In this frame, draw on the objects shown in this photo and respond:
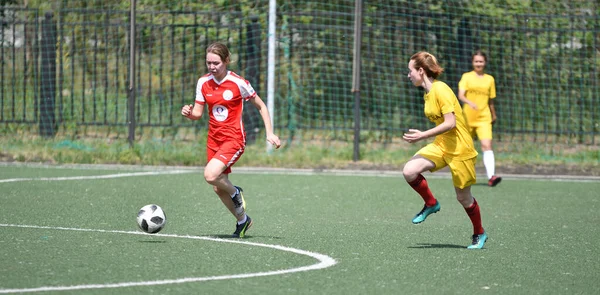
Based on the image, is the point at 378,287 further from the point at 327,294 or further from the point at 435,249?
the point at 435,249

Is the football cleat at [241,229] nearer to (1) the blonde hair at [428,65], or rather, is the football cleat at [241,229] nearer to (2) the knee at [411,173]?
(2) the knee at [411,173]

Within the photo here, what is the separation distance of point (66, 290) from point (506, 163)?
38.6 feet

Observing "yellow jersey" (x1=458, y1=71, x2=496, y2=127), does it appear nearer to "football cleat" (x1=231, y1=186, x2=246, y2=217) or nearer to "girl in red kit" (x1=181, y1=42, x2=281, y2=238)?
"girl in red kit" (x1=181, y1=42, x2=281, y2=238)

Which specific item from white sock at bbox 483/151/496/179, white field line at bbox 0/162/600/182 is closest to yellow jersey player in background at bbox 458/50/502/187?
white sock at bbox 483/151/496/179

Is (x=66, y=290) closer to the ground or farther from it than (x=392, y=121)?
closer to the ground

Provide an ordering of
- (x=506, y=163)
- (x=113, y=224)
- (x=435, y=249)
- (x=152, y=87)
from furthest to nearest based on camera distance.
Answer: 1. (x=152, y=87)
2. (x=506, y=163)
3. (x=113, y=224)
4. (x=435, y=249)

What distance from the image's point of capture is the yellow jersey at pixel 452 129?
326 inches

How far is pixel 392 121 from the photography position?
61.6 feet

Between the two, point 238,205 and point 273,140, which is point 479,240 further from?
point 238,205

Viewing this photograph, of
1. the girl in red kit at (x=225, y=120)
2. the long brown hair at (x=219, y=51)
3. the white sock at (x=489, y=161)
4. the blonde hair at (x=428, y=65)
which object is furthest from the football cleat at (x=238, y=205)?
the white sock at (x=489, y=161)

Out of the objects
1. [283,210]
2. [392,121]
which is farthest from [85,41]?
[283,210]

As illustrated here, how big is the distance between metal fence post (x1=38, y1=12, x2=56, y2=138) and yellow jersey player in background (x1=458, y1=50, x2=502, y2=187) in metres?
8.14

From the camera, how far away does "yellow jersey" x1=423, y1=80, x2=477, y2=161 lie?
8289 mm

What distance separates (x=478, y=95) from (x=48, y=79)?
8608 mm
